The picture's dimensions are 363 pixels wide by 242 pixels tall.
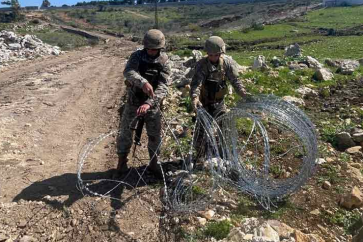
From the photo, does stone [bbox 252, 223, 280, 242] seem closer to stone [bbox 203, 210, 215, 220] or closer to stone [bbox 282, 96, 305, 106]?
stone [bbox 203, 210, 215, 220]

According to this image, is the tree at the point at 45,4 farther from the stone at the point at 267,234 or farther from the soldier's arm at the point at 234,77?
the stone at the point at 267,234

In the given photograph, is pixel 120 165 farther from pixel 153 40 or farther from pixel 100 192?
pixel 153 40

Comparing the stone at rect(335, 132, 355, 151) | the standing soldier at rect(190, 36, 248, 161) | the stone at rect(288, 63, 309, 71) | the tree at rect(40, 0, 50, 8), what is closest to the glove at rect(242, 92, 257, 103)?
the standing soldier at rect(190, 36, 248, 161)

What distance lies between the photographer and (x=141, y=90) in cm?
585

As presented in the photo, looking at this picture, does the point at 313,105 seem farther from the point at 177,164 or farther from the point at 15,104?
the point at 15,104

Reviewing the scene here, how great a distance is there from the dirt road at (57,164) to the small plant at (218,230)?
68 centimetres

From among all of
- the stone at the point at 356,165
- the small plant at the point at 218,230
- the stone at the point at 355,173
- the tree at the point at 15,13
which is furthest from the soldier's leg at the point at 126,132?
the tree at the point at 15,13

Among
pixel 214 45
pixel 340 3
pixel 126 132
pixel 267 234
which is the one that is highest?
pixel 340 3

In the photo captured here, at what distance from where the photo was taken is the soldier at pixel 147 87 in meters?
5.52

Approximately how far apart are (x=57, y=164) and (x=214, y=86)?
2.92 m

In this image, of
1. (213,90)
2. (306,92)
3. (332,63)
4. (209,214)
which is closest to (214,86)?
(213,90)

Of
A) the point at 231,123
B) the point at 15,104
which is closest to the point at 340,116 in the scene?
the point at 231,123

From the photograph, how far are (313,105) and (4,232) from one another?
26.3 feet

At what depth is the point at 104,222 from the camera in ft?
16.8
